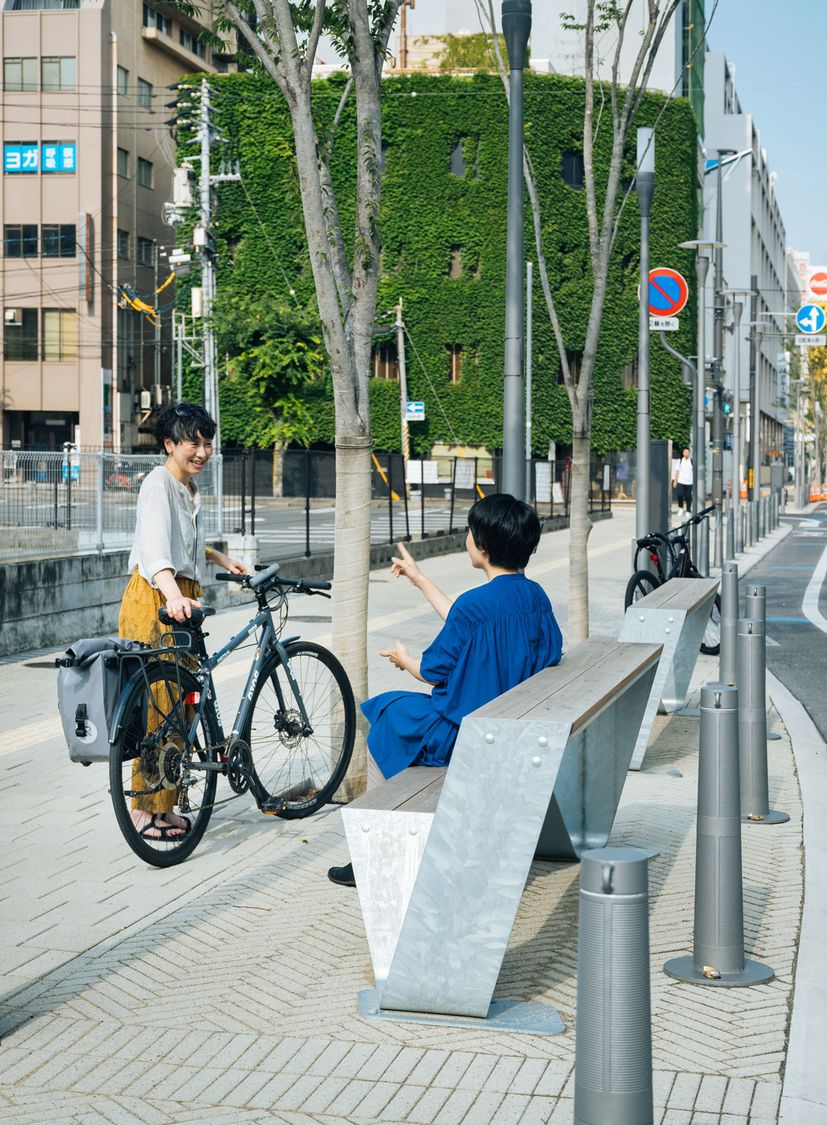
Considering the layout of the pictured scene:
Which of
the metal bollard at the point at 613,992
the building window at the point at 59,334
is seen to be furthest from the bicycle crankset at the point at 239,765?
the building window at the point at 59,334

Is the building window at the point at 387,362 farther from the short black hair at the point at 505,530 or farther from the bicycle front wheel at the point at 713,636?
the short black hair at the point at 505,530

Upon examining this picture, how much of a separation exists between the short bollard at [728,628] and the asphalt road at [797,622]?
1.05m

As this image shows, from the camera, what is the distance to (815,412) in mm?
83062

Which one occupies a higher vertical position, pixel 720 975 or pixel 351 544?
pixel 351 544

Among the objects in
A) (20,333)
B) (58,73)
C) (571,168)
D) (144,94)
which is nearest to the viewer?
(571,168)

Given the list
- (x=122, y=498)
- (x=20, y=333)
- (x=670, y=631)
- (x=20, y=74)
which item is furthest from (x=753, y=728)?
(x=20, y=74)

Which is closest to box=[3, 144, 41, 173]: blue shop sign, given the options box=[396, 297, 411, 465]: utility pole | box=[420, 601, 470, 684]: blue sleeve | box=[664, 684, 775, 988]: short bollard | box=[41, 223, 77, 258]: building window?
box=[41, 223, 77, 258]: building window

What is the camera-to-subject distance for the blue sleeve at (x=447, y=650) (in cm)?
515

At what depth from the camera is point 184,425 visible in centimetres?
650

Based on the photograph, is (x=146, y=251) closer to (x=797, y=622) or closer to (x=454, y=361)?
(x=454, y=361)

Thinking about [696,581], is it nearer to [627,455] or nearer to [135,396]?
[627,455]

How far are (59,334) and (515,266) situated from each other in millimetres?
55713

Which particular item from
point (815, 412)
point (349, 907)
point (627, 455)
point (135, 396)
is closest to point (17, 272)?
point (135, 396)

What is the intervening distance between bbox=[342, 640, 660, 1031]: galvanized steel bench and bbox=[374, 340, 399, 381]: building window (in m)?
52.9
